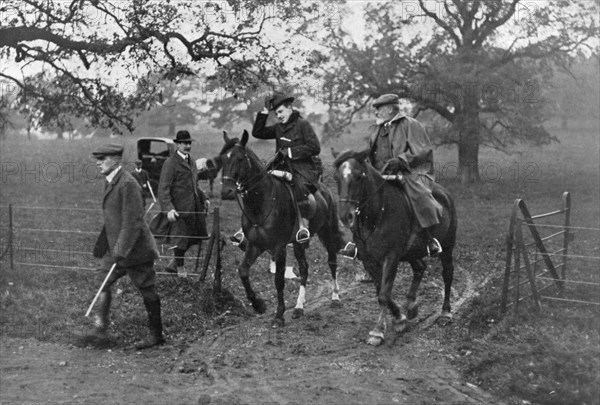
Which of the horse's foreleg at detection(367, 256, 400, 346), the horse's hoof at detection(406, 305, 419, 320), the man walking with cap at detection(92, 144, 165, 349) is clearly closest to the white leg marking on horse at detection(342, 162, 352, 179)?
the horse's foreleg at detection(367, 256, 400, 346)

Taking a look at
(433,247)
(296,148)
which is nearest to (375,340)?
(433,247)

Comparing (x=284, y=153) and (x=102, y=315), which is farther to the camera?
(x=284, y=153)

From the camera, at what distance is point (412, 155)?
9.19 meters

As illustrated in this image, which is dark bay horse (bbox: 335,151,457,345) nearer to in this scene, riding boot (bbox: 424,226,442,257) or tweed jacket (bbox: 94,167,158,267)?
riding boot (bbox: 424,226,442,257)

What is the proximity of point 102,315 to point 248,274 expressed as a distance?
2.22 m

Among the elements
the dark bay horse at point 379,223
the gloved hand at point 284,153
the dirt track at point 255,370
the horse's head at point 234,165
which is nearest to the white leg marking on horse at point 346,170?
the dark bay horse at point 379,223

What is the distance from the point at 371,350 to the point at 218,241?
11.3 ft

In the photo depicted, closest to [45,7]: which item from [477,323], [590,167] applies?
[477,323]

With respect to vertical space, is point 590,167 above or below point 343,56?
below

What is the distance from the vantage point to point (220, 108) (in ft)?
103

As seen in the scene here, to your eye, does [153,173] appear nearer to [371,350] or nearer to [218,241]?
[218,241]

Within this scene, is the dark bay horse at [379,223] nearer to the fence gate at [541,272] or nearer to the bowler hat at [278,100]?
the fence gate at [541,272]

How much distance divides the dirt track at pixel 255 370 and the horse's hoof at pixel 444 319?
0.67ft

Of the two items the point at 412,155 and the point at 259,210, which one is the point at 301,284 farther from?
the point at 412,155
